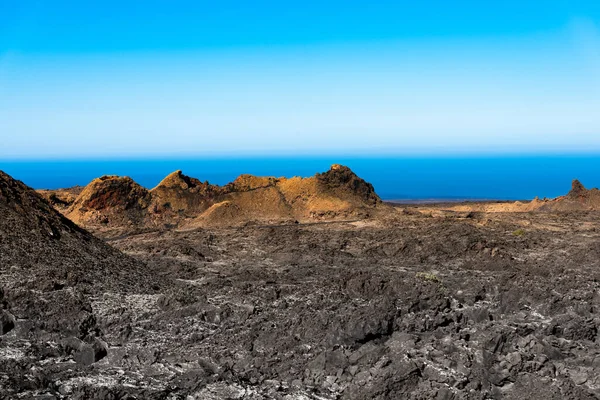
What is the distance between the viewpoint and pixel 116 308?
14992 mm

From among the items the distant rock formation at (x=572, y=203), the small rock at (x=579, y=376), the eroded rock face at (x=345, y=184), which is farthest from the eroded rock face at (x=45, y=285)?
the distant rock formation at (x=572, y=203)

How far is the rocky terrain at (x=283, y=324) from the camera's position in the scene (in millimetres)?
11742

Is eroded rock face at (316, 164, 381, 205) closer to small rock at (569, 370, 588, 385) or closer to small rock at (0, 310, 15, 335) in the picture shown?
small rock at (0, 310, 15, 335)

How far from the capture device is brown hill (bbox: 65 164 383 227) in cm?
3956

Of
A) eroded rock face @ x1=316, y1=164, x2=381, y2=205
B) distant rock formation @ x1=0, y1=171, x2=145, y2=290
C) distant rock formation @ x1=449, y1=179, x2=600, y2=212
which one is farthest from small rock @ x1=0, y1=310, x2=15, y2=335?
distant rock formation @ x1=449, y1=179, x2=600, y2=212

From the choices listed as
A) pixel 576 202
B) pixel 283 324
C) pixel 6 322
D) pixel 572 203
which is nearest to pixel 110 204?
pixel 6 322

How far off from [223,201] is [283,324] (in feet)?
96.2

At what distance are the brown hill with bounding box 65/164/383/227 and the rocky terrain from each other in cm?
1615

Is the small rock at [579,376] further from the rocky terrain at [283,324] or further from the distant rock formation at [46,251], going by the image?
the distant rock formation at [46,251]

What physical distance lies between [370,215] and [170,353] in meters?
26.4

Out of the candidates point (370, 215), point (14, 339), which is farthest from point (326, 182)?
point (14, 339)

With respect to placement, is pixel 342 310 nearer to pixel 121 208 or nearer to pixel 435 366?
pixel 435 366

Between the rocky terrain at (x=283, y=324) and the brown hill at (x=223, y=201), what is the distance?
16.2 metres

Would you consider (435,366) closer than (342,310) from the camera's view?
Yes
